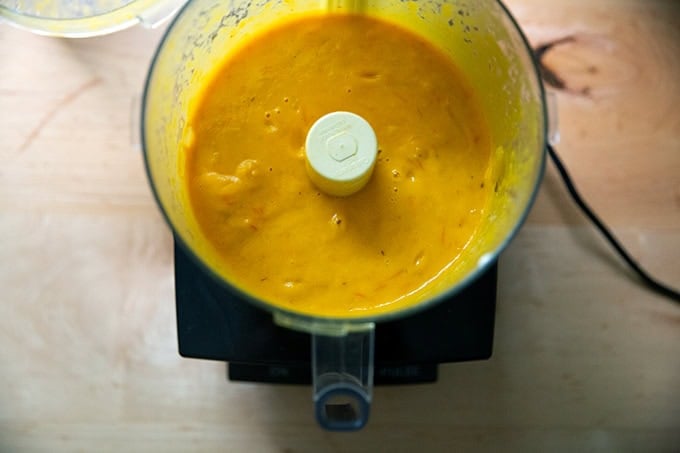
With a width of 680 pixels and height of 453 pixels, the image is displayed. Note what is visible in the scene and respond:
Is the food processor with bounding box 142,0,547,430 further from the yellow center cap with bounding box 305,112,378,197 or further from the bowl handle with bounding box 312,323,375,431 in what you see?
the yellow center cap with bounding box 305,112,378,197

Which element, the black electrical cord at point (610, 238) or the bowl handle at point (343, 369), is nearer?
the bowl handle at point (343, 369)

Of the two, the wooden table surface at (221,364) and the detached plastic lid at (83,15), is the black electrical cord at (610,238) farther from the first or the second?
the detached plastic lid at (83,15)

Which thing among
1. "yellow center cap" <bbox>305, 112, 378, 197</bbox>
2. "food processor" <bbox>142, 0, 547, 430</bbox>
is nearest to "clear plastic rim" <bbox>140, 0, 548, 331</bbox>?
"food processor" <bbox>142, 0, 547, 430</bbox>

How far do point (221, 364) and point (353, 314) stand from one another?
18 cm

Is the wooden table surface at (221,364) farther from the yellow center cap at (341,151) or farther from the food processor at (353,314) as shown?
the yellow center cap at (341,151)

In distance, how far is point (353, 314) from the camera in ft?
1.88

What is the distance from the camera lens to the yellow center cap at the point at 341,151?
0.56m

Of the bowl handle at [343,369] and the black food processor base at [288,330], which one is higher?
the bowl handle at [343,369]

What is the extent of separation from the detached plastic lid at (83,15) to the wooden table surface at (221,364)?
14mm

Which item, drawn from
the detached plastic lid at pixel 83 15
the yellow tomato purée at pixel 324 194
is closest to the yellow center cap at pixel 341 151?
the yellow tomato purée at pixel 324 194

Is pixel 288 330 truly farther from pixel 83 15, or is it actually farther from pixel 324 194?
pixel 83 15

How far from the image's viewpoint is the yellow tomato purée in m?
0.58

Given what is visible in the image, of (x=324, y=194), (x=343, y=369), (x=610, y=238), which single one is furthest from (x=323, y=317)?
(x=610, y=238)

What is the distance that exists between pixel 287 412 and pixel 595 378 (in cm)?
32
